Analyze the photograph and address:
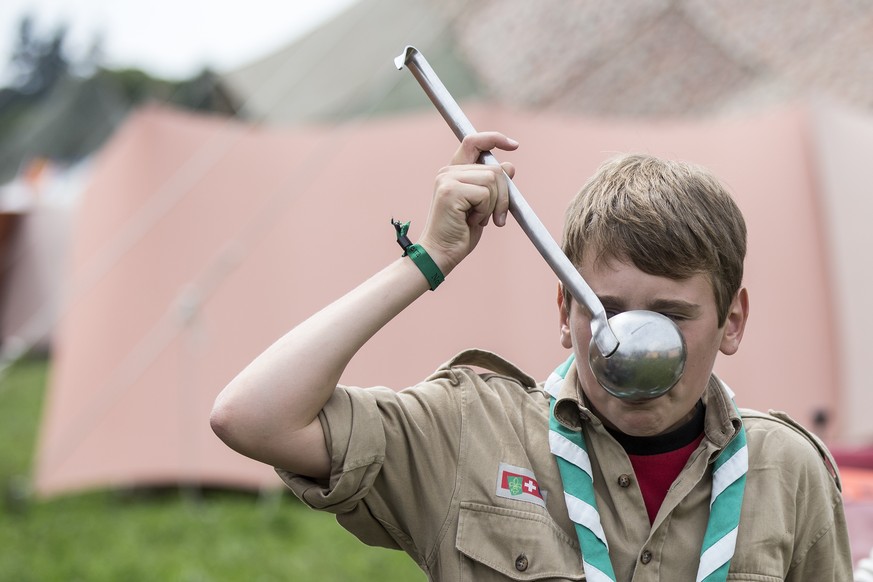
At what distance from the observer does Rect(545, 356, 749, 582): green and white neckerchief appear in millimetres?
1248

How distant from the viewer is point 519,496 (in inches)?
51.3

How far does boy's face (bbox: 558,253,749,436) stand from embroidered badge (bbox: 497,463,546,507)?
139mm

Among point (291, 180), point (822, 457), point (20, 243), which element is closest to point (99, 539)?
point (291, 180)

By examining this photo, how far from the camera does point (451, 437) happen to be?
1312 mm

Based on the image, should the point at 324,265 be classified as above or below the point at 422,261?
below

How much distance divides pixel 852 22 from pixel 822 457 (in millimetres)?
4455

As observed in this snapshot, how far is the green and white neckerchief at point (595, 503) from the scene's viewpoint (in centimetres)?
125

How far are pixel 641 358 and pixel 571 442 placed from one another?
0.18m

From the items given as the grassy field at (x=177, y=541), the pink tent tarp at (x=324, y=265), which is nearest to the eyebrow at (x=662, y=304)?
the grassy field at (x=177, y=541)

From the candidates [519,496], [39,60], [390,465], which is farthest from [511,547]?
[39,60]

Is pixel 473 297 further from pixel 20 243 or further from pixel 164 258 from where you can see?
pixel 20 243

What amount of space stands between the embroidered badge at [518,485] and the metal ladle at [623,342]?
17 centimetres

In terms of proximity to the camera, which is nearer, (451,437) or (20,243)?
(451,437)

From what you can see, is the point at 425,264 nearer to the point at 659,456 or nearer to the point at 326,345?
the point at 326,345
